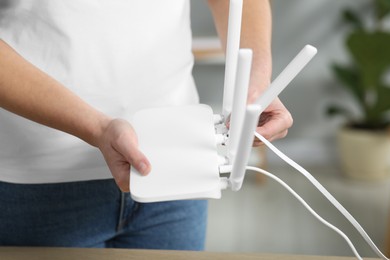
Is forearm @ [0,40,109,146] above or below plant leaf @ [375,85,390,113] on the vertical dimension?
above

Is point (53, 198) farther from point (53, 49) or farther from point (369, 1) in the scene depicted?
point (369, 1)

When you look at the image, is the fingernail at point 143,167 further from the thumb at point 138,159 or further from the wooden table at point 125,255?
the wooden table at point 125,255

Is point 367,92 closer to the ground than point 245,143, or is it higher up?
closer to the ground

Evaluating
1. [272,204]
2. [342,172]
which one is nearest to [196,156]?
[272,204]

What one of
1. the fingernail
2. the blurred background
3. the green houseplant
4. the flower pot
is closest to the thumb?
the fingernail

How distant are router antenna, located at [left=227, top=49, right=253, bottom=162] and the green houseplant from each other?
6.76ft

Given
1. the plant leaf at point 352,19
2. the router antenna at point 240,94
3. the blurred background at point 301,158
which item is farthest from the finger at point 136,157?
the plant leaf at point 352,19

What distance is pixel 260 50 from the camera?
3.21 ft

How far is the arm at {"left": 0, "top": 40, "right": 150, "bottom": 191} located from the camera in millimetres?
801

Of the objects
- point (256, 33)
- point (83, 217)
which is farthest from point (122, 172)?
point (256, 33)

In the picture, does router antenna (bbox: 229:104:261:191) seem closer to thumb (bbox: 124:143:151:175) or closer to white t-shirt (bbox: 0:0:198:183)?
thumb (bbox: 124:143:151:175)

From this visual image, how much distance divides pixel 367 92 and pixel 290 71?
226 cm

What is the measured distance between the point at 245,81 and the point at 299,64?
3.0 inches

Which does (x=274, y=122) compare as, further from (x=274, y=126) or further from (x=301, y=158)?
(x=301, y=158)
